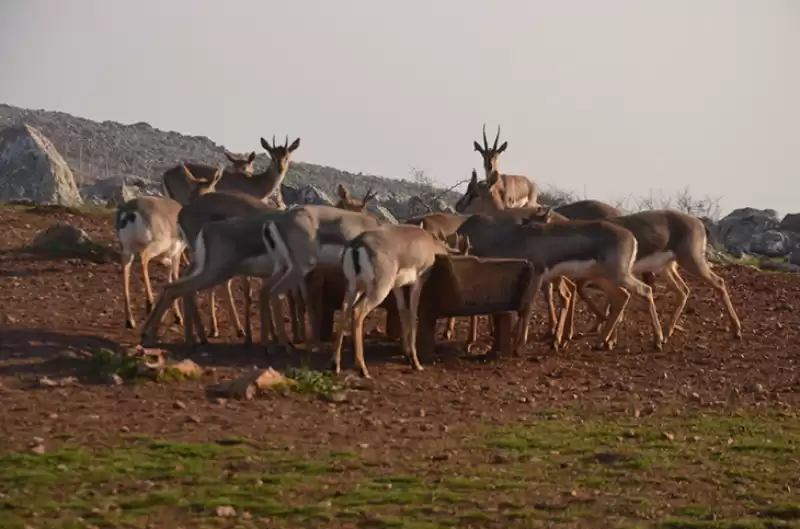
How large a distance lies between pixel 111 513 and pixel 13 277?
40.0 feet

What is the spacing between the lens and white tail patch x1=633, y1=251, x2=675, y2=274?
17.6m

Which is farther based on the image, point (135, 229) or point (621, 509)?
point (135, 229)

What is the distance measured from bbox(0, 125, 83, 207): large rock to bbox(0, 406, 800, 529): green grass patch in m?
24.7

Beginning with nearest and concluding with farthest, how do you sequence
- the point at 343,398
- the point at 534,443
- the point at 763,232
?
the point at 534,443 < the point at 343,398 < the point at 763,232

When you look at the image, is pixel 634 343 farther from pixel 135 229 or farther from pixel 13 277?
pixel 13 277

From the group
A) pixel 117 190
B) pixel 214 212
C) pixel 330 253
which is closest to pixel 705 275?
pixel 330 253

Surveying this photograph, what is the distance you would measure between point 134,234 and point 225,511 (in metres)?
9.78

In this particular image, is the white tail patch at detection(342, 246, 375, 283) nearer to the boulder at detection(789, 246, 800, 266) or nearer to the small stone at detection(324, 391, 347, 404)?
the small stone at detection(324, 391, 347, 404)

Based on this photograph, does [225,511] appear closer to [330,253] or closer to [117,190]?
[330,253]

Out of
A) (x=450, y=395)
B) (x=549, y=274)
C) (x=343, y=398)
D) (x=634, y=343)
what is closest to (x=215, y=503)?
(x=343, y=398)

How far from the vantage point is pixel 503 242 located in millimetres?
16797

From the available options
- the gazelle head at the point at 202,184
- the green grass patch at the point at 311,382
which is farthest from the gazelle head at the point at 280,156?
the green grass patch at the point at 311,382

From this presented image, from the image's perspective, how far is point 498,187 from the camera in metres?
24.0

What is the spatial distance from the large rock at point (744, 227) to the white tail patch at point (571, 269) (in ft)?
64.0
